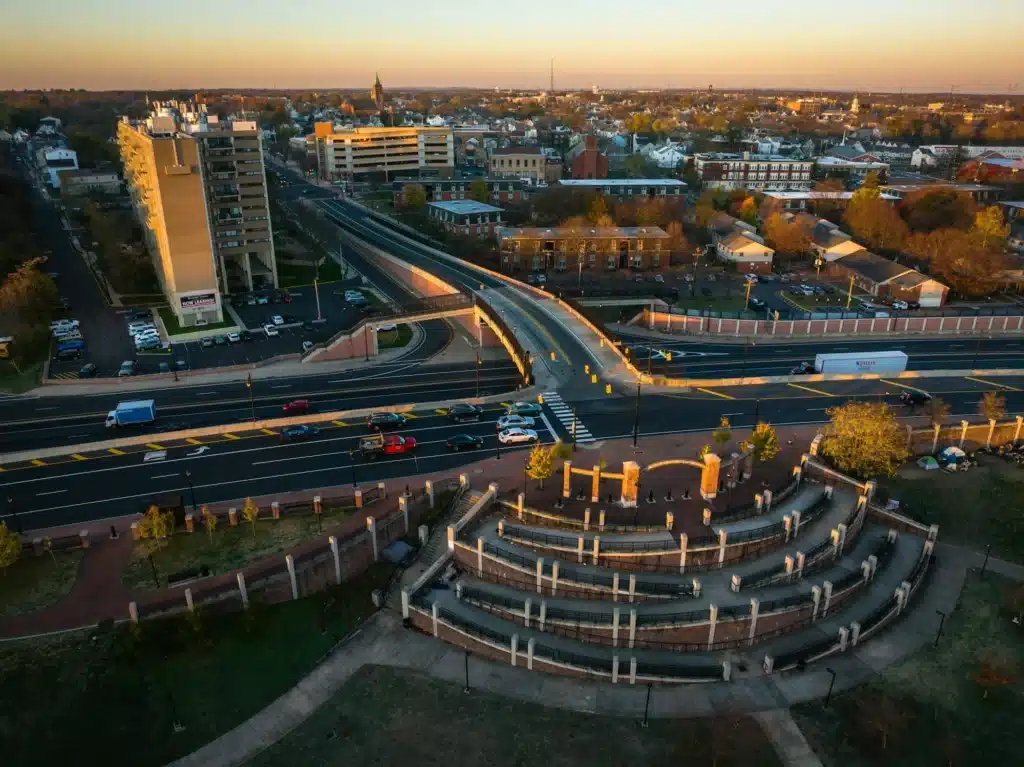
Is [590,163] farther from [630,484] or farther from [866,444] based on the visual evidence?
[630,484]

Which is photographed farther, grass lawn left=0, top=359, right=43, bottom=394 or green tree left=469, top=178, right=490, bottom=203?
green tree left=469, top=178, right=490, bottom=203

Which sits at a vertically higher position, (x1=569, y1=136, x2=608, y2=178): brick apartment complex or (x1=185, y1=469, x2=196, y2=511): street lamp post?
(x1=569, y1=136, x2=608, y2=178): brick apartment complex

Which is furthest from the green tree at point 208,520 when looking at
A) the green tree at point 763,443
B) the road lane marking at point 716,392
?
the road lane marking at point 716,392

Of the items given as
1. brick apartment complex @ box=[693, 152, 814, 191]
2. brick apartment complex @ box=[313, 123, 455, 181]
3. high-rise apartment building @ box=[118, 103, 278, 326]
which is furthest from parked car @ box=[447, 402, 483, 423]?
brick apartment complex @ box=[313, 123, 455, 181]

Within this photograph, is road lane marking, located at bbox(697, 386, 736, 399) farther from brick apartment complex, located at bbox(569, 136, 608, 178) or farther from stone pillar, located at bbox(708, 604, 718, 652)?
brick apartment complex, located at bbox(569, 136, 608, 178)

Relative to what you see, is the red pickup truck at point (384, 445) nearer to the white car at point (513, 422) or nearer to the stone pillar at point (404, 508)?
the white car at point (513, 422)

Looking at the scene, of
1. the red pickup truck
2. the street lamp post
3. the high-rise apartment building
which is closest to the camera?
the street lamp post

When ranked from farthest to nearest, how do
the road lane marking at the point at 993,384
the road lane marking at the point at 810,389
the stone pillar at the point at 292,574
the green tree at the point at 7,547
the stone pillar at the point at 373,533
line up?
the road lane marking at the point at 993,384, the road lane marking at the point at 810,389, the stone pillar at the point at 373,533, the stone pillar at the point at 292,574, the green tree at the point at 7,547
